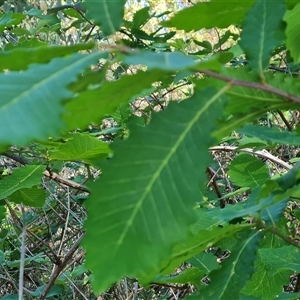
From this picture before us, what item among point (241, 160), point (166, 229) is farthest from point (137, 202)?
point (241, 160)

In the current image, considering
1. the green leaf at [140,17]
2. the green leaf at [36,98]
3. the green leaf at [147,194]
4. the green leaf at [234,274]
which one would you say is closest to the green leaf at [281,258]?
the green leaf at [234,274]

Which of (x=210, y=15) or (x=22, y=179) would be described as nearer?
(x=210, y=15)

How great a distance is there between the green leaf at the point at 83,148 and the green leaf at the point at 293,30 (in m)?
0.46

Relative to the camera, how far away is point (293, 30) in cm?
86

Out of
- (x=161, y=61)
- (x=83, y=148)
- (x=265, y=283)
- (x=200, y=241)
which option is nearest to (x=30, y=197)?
(x=83, y=148)

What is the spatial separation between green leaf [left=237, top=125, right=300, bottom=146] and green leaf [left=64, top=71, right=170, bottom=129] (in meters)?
0.24

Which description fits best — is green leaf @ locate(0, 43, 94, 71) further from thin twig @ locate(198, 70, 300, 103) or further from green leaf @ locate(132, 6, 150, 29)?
green leaf @ locate(132, 6, 150, 29)

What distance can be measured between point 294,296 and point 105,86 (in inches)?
26.9

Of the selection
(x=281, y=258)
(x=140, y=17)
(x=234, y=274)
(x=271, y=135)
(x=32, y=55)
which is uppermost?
(x=32, y=55)

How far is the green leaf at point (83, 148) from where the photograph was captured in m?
1.15

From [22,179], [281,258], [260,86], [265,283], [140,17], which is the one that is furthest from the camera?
[140,17]

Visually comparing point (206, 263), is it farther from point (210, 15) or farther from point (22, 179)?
point (210, 15)

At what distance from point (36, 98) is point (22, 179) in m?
0.92

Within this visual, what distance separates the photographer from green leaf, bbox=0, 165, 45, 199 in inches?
51.1
